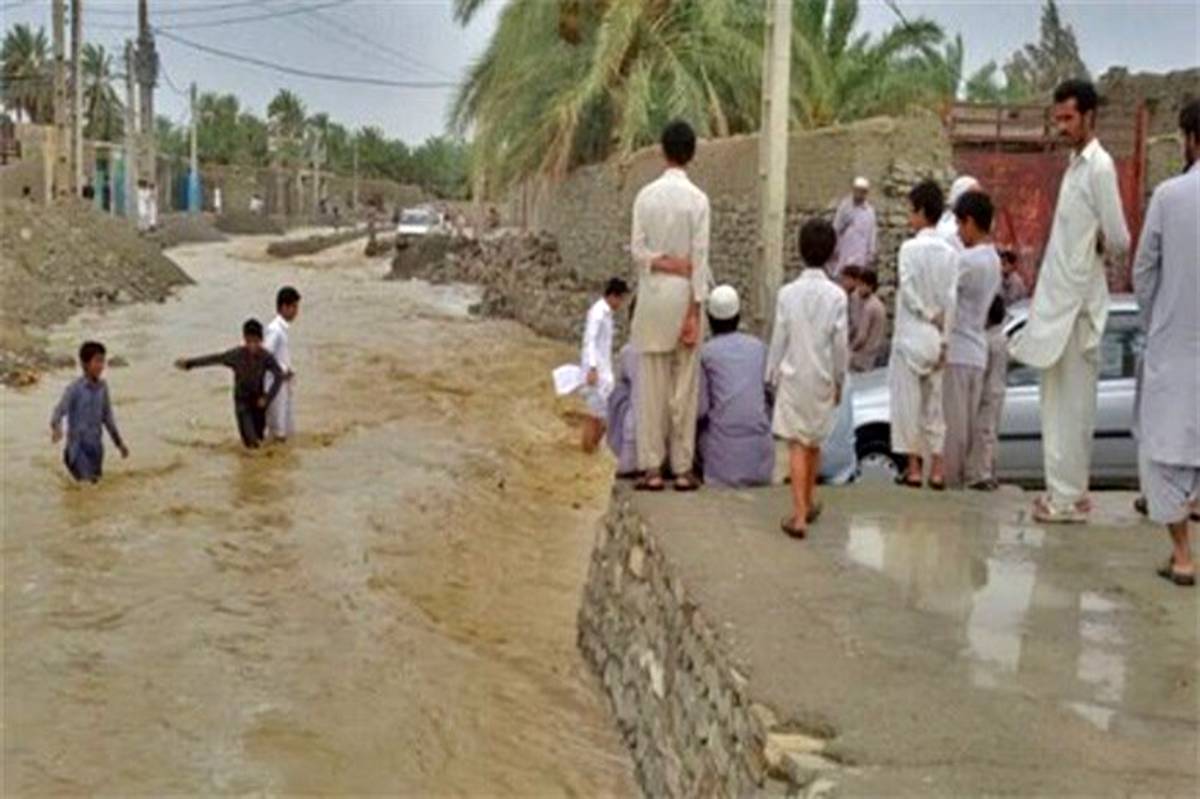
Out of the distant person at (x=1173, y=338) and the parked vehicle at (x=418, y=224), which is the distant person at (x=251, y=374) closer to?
the distant person at (x=1173, y=338)

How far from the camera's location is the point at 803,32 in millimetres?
21922

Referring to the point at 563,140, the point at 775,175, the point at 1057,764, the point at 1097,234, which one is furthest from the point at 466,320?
the point at 1057,764

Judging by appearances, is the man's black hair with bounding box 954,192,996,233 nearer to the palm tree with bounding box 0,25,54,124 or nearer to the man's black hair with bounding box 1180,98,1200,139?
the man's black hair with bounding box 1180,98,1200,139

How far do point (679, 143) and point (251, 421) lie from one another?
6.81m

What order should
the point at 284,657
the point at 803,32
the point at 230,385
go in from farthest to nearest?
the point at 803,32 → the point at 230,385 → the point at 284,657

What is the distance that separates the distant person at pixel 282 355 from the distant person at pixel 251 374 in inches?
2.8

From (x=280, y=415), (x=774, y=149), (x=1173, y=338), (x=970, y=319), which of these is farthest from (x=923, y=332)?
(x=280, y=415)

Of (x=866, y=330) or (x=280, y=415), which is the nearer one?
(x=866, y=330)

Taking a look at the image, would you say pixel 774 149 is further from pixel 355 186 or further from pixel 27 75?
pixel 355 186

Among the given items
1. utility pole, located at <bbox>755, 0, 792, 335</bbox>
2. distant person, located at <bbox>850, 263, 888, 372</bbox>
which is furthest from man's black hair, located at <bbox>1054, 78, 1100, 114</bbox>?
utility pole, located at <bbox>755, 0, 792, 335</bbox>

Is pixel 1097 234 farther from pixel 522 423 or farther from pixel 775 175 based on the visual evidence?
pixel 522 423

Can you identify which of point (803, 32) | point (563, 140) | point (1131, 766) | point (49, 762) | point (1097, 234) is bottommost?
point (49, 762)

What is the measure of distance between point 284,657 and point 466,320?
65.2ft

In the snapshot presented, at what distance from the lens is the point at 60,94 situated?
3350 cm
